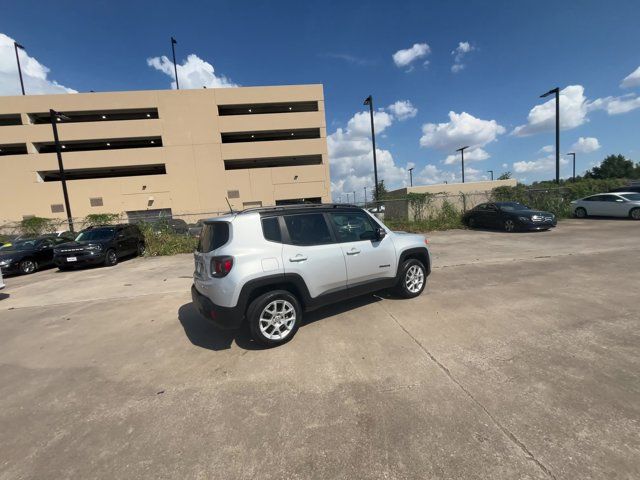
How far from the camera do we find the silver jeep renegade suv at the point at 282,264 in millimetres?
3484

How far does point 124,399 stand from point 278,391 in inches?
60.0

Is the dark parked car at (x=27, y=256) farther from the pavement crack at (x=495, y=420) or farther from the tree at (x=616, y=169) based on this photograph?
the tree at (x=616, y=169)

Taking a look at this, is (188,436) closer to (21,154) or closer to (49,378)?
(49,378)

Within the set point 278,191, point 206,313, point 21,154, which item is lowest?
point 206,313

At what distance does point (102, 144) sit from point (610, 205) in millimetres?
43419

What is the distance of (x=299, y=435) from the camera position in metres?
2.27

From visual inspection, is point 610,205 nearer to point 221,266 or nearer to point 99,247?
point 221,266

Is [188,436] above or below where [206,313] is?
below

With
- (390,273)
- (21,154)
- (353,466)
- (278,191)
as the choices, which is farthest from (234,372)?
(21,154)

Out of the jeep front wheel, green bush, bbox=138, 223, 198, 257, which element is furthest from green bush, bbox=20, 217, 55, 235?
the jeep front wheel

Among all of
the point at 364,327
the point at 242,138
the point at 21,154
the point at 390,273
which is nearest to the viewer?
the point at 364,327

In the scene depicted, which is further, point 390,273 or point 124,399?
point 390,273

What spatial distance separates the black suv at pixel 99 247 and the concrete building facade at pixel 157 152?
60.4 ft

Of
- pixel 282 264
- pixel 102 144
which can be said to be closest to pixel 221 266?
pixel 282 264
